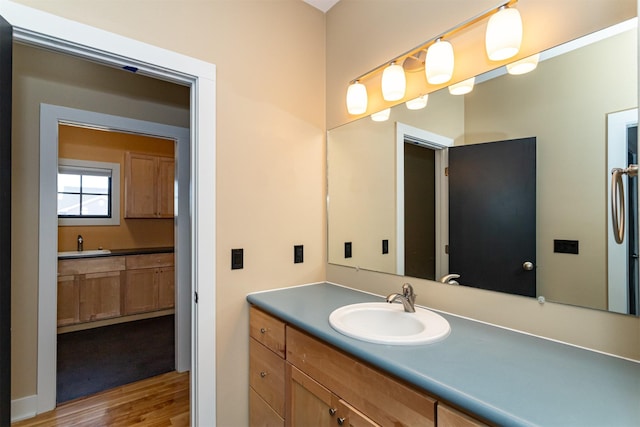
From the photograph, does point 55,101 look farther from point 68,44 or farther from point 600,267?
point 600,267

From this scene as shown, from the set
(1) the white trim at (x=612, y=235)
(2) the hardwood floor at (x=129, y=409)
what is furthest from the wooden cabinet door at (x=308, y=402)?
(2) the hardwood floor at (x=129, y=409)

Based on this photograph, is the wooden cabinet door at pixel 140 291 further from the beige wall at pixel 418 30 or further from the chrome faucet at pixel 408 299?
the chrome faucet at pixel 408 299

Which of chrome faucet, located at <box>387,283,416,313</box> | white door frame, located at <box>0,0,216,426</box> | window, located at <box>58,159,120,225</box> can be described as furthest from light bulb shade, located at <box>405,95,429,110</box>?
window, located at <box>58,159,120,225</box>

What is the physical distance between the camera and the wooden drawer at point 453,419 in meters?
0.72

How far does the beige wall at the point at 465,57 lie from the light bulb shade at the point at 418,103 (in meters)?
0.04

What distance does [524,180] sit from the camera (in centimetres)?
114

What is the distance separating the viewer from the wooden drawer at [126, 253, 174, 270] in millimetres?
3734

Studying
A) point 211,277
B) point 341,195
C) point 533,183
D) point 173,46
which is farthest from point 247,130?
point 533,183

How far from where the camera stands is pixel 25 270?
2018mm

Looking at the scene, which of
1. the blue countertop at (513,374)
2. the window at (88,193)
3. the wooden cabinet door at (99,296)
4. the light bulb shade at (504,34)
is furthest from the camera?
the window at (88,193)

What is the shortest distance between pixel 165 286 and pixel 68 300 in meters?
0.98

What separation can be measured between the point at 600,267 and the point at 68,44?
2059 mm

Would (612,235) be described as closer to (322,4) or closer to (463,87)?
(463,87)

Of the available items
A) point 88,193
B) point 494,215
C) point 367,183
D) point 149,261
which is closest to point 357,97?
point 367,183
